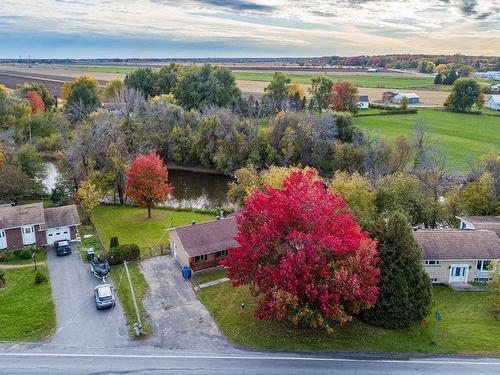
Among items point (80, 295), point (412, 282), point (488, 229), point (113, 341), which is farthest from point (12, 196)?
point (488, 229)

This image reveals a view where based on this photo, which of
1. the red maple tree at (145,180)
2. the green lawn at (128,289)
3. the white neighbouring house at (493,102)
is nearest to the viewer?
the green lawn at (128,289)

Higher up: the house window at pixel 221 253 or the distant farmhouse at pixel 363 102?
the distant farmhouse at pixel 363 102

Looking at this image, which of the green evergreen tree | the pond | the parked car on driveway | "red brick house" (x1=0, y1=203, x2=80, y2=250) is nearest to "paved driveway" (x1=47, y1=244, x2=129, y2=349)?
the parked car on driveway

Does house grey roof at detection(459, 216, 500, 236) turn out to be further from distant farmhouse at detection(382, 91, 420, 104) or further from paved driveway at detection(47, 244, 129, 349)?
distant farmhouse at detection(382, 91, 420, 104)

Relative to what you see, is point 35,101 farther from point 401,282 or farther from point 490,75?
point 490,75

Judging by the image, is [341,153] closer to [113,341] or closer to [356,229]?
[356,229]

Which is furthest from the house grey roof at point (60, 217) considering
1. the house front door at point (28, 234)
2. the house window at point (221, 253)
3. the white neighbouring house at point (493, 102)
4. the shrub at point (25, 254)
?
the white neighbouring house at point (493, 102)

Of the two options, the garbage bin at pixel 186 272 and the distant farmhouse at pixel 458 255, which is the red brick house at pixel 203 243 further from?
the distant farmhouse at pixel 458 255
